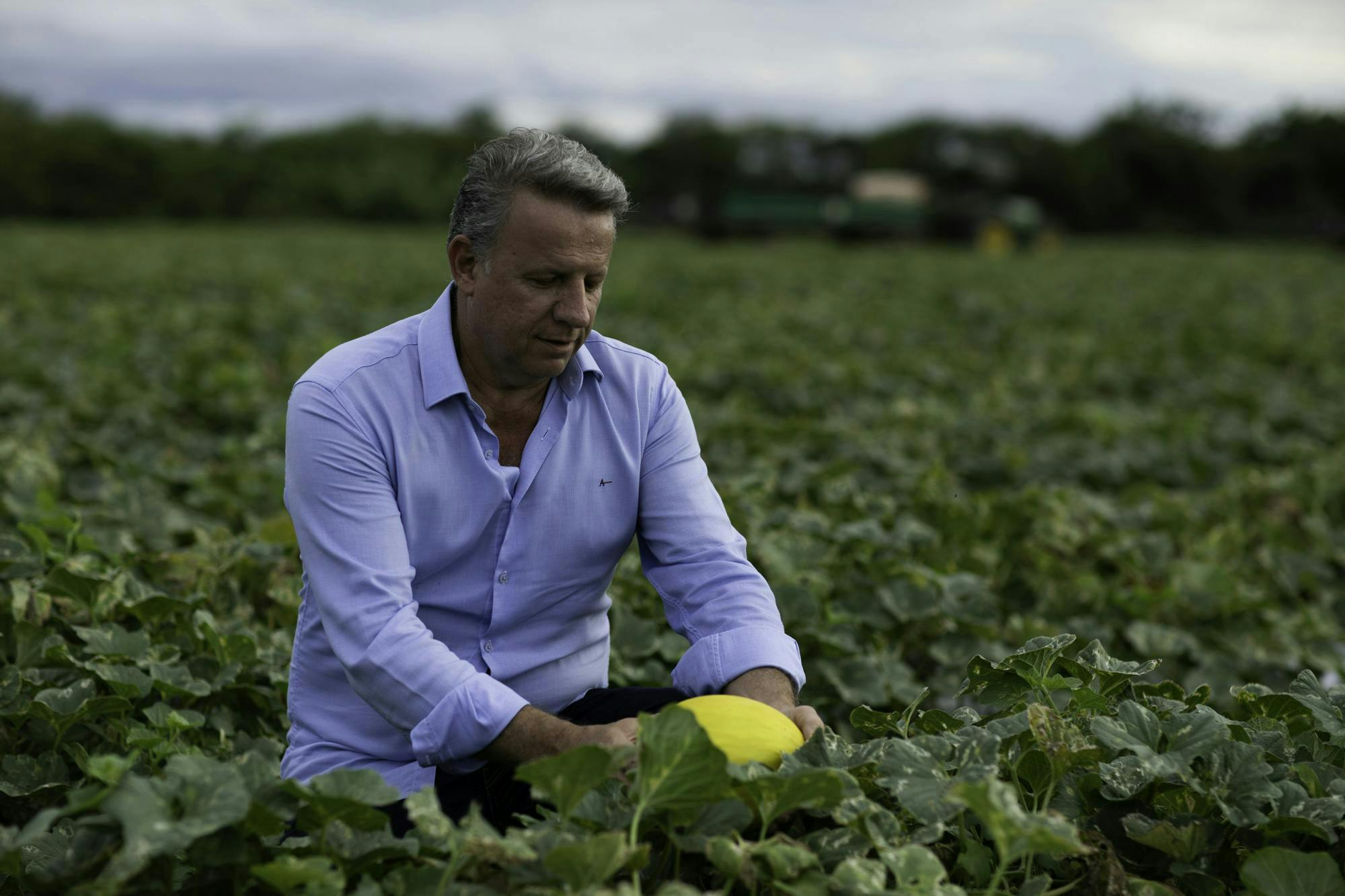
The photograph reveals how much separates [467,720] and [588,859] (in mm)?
510

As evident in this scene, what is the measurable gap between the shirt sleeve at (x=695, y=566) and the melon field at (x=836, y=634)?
0.27m

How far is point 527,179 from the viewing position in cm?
217

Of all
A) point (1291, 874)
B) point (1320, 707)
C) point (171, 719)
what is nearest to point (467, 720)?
point (171, 719)

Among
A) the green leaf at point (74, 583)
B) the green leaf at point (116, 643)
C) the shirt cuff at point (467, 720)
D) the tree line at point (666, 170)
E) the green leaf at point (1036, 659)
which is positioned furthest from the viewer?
the tree line at point (666, 170)

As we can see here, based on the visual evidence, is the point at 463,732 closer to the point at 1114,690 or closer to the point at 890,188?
the point at 1114,690

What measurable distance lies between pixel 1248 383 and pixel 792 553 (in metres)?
6.54

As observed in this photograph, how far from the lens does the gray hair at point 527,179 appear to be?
2168 millimetres

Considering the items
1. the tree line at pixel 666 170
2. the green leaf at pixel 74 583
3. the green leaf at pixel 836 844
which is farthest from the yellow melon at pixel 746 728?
the tree line at pixel 666 170

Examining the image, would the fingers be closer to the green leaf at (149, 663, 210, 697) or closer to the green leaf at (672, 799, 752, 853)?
the green leaf at (672, 799, 752, 853)

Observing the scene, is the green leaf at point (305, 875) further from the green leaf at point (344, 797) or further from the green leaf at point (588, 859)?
the green leaf at point (588, 859)

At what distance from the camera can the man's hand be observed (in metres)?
2.25

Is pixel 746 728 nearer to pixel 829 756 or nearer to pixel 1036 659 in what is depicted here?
pixel 829 756

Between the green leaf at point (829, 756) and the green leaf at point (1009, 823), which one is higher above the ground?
the green leaf at point (1009, 823)

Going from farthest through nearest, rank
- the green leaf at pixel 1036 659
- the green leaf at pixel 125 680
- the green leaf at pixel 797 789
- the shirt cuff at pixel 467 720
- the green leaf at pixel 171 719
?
the green leaf at pixel 125 680 → the green leaf at pixel 171 719 → the green leaf at pixel 1036 659 → the shirt cuff at pixel 467 720 → the green leaf at pixel 797 789
